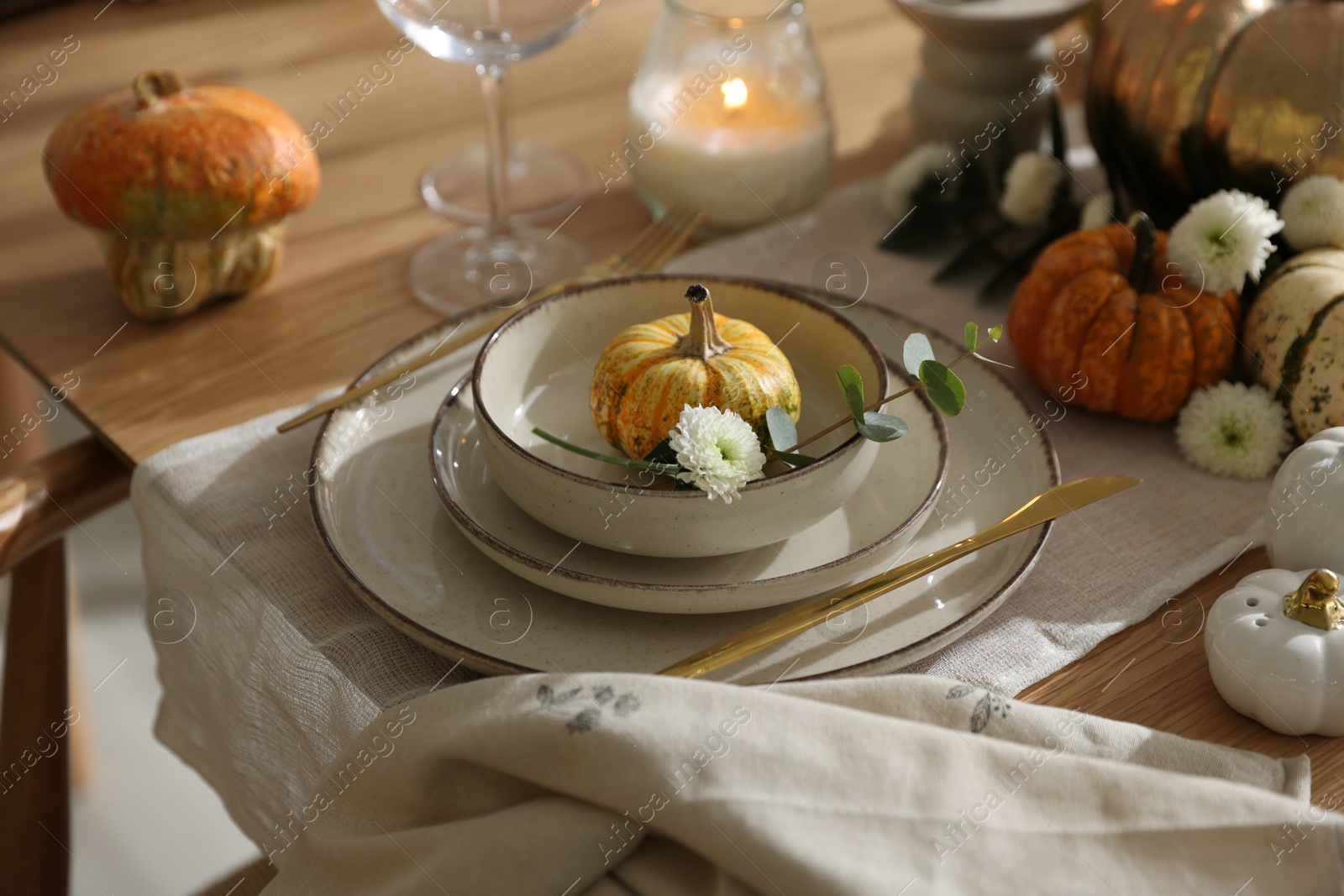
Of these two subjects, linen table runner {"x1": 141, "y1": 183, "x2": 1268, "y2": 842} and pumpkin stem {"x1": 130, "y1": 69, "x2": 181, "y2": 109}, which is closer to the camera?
linen table runner {"x1": 141, "y1": 183, "x2": 1268, "y2": 842}

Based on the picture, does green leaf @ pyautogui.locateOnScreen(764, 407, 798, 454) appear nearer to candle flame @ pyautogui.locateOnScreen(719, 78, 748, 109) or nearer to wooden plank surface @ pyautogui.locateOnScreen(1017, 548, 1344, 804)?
wooden plank surface @ pyautogui.locateOnScreen(1017, 548, 1344, 804)

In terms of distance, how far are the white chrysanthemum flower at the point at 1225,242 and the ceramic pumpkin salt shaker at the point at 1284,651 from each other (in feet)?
0.75

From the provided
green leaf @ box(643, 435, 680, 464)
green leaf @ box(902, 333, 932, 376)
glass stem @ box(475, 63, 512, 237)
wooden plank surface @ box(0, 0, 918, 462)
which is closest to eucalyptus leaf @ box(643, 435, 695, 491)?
green leaf @ box(643, 435, 680, 464)

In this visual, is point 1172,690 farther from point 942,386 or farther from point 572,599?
point 572,599

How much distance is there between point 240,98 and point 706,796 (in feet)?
2.11

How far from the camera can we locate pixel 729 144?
931 mm

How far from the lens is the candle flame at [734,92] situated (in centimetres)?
93

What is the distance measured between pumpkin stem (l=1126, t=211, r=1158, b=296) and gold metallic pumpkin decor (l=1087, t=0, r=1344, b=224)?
4.8 inches

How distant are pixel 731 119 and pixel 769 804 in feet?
2.09

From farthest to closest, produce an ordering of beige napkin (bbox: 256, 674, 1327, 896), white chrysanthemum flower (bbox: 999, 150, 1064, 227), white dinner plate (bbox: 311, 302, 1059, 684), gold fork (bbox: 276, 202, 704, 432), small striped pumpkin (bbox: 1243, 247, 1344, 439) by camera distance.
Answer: white chrysanthemum flower (bbox: 999, 150, 1064, 227) → gold fork (bbox: 276, 202, 704, 432) → small striped pumpkin (bbox: 1243, 247, 1344, 439) → white dinner plate (bbox: 311, 302, 1059, 684) → beige napkin (bbox: 256, 674, 1327, 896)

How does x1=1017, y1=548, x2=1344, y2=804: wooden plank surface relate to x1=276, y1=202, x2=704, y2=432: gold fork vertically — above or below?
below

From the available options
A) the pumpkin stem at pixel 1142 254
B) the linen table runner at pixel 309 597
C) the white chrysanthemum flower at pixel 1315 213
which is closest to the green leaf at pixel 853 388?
the linen table runner at pixel 309 597

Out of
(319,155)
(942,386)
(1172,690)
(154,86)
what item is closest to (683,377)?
(942,386)

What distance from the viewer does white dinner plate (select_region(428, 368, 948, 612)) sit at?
52cm
